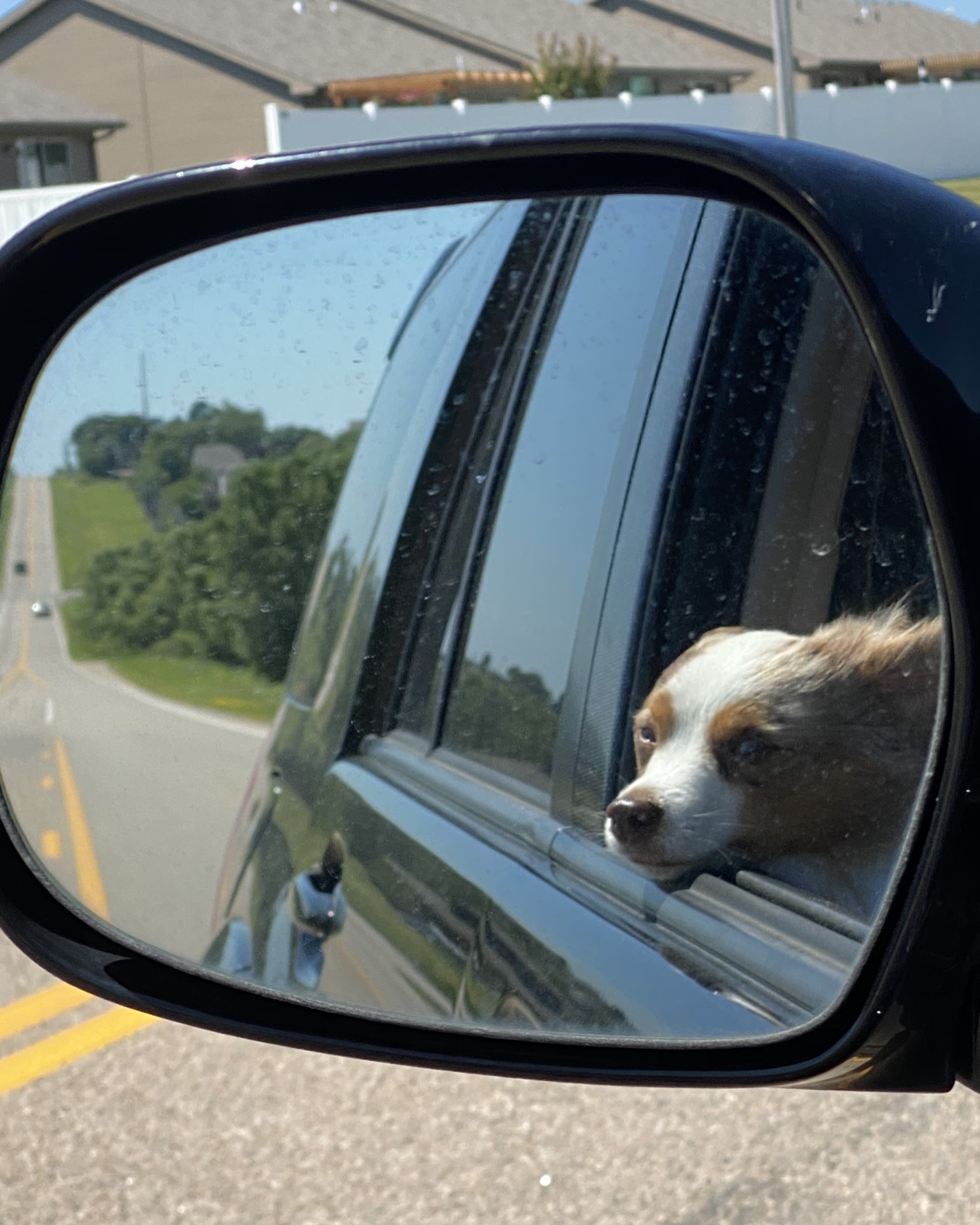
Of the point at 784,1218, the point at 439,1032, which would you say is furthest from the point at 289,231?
the point at 784,1218

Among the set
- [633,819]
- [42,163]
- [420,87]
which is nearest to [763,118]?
[420,87]

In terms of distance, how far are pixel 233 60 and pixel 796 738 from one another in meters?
45.1

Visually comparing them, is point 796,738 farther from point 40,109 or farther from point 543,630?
point 40,109

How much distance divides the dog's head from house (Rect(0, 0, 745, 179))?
4174 cm

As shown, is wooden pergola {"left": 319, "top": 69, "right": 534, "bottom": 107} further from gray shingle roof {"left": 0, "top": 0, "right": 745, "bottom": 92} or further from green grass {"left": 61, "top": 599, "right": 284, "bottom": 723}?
green grass {"left": 61, "top": 599, "right": 284, "bottom": 723}

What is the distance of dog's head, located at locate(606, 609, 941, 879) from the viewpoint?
45.9 inches

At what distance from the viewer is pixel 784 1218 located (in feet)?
10.2

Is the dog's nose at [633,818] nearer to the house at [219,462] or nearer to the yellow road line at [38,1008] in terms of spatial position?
the house at [219,462]

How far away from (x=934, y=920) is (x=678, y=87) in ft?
178

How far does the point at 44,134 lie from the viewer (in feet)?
144

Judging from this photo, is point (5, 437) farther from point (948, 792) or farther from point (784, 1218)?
point (784, 1218)

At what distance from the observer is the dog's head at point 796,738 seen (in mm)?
1167

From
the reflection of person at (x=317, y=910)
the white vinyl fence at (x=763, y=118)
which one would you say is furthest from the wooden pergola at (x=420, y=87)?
the reflection of person at (x=317, y=910)


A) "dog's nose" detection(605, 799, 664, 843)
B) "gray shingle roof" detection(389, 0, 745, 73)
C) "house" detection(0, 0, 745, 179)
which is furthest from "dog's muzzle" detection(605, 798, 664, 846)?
"gray shingle roof" detection(389, 0, 745, 73)
